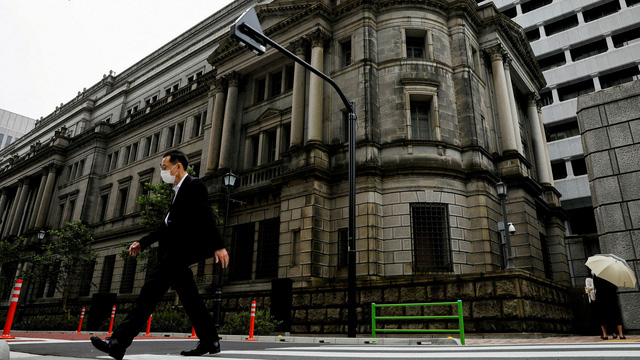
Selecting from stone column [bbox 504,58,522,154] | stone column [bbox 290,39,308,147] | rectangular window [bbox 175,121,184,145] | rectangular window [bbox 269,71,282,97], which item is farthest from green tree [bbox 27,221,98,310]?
stone column [bbox 504,58,522,154]

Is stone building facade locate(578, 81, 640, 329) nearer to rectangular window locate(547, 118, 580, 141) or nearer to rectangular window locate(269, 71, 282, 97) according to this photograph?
rectangular window locate(269, 71, 282, 97)

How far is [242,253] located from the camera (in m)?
23.2

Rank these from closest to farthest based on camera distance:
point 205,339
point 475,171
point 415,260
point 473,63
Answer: point 205,339 → point 415,260 → point 475,171 → point 473,63

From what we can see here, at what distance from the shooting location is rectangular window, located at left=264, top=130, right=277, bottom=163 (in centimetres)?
2527

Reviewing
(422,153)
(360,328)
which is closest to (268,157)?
(422,153)

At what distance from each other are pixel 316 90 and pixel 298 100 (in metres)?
1.36

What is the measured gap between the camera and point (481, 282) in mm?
13359

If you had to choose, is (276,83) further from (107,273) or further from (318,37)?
(107,273)

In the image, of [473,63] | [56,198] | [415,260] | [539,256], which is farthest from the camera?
[56,198]

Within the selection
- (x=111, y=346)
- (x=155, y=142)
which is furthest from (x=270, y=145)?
(x=111, y=346)

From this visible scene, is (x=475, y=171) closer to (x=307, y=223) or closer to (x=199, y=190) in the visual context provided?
(x=307, y=223)

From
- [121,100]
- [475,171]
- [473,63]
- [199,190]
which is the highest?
[121,100]

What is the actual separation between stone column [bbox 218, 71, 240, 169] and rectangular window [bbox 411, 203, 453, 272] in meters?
11.8

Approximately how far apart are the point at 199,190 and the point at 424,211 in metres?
15.7
